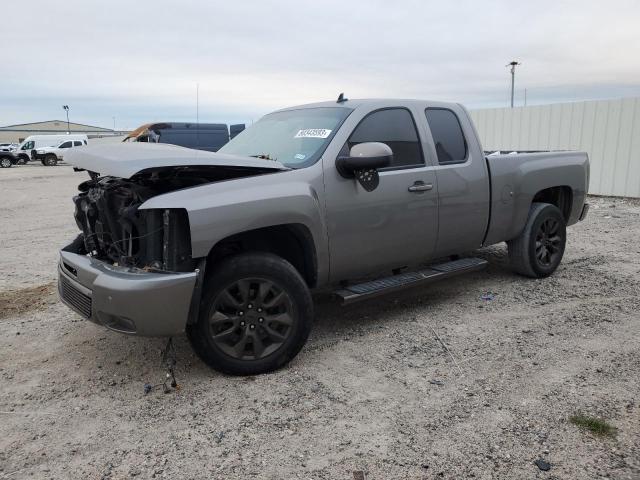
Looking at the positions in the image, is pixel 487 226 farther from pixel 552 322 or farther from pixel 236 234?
pixel 236 234

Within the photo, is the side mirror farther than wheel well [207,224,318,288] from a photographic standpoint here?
Yes

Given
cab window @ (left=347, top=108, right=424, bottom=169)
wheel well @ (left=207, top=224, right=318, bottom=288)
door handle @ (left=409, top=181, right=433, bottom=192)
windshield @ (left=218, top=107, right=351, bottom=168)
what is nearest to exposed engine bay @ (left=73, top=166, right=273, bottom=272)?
wheel well @ (left=207, top=224, right=318, bottom=288)

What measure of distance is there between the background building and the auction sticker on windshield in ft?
287

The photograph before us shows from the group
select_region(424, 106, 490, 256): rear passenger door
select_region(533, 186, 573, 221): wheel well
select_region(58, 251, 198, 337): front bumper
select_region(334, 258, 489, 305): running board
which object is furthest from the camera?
select_region(533, 186, 573, 221): wheel well

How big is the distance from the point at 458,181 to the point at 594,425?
2441 millimetres

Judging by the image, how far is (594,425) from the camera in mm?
3008

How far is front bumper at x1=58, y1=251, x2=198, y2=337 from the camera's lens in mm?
3221

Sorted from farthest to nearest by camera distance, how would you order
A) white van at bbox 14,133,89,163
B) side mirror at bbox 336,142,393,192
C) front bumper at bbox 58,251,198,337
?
white van at bbox 14,133,89,163
side mirror at bbox 336,142,393,192
front bumper at bbox 58,251,198,337

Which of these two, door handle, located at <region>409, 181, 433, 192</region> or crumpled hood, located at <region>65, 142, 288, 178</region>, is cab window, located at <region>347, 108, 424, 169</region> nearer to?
door handle, located at <region>409, 181, 433, 192</region>

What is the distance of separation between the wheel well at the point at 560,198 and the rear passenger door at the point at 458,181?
142 cm

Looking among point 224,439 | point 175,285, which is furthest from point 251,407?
point 175,285

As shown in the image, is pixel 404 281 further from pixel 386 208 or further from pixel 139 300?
pixel 139 300

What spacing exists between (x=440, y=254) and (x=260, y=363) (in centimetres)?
209

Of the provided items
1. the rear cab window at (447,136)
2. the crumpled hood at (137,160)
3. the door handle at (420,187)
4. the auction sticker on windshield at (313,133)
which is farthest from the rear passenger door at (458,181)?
the crumpled hood at (137,160)
